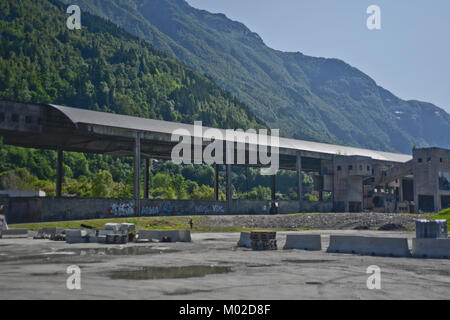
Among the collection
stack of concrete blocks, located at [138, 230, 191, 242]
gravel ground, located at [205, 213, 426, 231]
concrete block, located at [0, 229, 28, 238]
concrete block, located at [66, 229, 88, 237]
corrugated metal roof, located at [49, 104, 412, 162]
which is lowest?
gravel ground, located at [205, 213, 426, 231]

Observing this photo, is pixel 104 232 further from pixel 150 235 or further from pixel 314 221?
pixel 314 221

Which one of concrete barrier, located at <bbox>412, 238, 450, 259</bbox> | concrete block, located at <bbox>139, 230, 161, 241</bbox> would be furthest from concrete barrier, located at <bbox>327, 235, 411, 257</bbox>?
concrete block, located at <bbox>139, 230, 161, 241</bbox>

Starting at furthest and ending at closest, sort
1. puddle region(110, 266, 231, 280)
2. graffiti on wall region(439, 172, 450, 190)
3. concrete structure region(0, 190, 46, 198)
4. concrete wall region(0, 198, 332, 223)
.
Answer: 1. graffiti on wall region(439, 172, 450, 190)
2. concrete structure region(0, 190, 46, 198)
3. concrete wall region(0, 198, 332, 223)
4. puddle region(110, 266, 231, 280)

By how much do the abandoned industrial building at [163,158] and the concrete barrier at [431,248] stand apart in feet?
129

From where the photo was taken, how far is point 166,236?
33.7 meters

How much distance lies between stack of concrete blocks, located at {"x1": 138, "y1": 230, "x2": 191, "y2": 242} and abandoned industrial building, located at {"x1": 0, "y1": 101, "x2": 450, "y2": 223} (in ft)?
68.1

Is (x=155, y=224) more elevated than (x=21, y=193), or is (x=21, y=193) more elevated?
(x=21, y=193)

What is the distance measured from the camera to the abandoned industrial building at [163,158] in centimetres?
5353

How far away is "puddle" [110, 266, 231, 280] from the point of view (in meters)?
14.4

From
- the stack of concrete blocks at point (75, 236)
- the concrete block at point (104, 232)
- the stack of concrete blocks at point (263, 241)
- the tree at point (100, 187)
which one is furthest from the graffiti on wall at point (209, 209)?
the tree at point (100, 187)

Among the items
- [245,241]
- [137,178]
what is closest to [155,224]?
[137,178]

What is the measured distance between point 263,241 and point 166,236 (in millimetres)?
9281

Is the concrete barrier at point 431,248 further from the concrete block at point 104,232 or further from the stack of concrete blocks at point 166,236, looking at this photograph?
the concrete block at point 104,232

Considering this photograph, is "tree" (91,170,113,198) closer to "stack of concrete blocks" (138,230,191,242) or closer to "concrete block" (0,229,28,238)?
"concrete block" (0,229,28,238)
